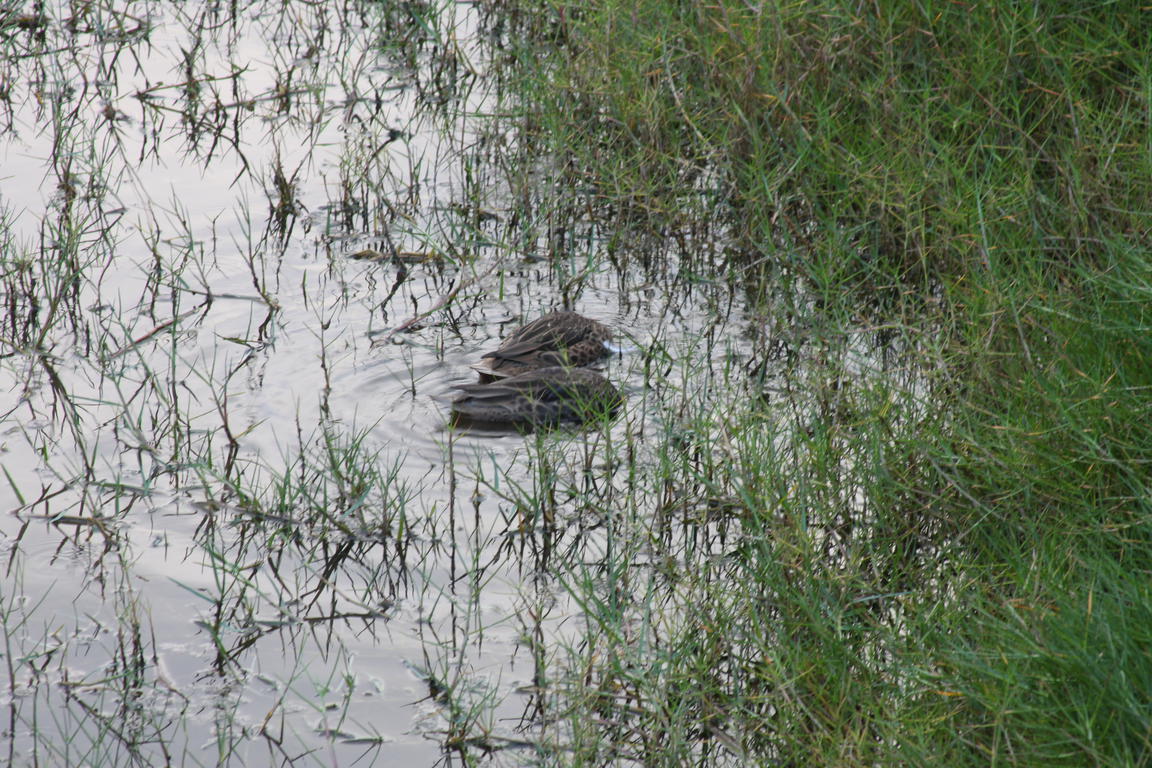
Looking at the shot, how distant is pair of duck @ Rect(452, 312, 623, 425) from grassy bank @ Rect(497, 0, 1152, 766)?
0.58m

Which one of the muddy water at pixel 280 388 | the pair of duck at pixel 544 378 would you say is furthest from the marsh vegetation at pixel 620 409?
the pair of duck at pixel 544 378

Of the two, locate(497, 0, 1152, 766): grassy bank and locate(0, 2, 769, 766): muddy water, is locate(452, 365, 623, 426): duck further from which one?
locate(497, 0, 1152, 766): grassy bank

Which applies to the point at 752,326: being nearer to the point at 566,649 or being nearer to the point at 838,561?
the point at 838,561

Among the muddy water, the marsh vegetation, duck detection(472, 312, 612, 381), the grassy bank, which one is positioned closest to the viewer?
the grassy bank

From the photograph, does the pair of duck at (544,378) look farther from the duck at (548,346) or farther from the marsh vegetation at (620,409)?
the marsh vegetation at (620,409)

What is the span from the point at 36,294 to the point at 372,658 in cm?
288

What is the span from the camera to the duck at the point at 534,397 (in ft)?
17.0

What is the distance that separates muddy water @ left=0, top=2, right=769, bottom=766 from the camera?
3.63 metres

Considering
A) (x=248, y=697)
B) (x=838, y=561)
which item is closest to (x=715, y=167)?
(x=838, y=561)

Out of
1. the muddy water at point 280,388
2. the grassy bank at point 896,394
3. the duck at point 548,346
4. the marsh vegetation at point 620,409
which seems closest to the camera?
the grassy bank at point 896,394

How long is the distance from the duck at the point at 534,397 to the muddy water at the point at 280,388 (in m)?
0.12

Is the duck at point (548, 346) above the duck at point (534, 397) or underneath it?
above

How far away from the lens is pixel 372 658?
12.3ft

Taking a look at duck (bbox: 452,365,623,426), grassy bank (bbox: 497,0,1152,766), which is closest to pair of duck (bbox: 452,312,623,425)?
duck (bbox: 452,365,623,426)
